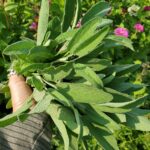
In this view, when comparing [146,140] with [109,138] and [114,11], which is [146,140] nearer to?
[114,11]

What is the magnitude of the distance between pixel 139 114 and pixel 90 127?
143 mm

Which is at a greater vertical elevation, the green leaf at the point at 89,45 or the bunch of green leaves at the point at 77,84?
the green leaf at the point at 89,45

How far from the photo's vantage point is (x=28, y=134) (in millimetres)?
1164

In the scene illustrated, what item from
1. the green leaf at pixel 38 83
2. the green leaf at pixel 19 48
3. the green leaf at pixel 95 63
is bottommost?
the green leaf at pixel 38 83

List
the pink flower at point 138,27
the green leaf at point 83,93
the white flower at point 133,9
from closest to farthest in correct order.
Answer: the green leaf at point 83,93 → the pink flower at point 138,27 → the white flower at point 133,9

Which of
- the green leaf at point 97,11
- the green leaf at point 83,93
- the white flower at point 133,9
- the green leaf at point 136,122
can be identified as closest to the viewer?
the green leaf at point 83,93

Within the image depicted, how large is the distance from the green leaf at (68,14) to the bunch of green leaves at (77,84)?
3cm

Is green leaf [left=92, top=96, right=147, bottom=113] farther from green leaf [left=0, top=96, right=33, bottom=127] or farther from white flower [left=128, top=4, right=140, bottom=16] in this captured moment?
white flower [left=128, top=4, right=140, bottom=16]

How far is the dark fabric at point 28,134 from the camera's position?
44.7 inches

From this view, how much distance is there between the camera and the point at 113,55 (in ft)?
9.01

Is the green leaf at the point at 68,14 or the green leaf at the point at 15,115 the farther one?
the green leaf at the point at 68,14

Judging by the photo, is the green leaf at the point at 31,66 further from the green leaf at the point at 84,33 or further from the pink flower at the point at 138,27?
the pink flower at the point at 138,27

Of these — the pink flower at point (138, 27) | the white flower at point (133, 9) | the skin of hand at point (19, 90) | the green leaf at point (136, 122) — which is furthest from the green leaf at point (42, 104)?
the white flower at point (133, 9)

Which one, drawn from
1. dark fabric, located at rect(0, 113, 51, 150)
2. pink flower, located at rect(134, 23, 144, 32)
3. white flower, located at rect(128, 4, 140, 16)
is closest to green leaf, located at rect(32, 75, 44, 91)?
dark fabric, located at rect(0, 113, 51, 150)
